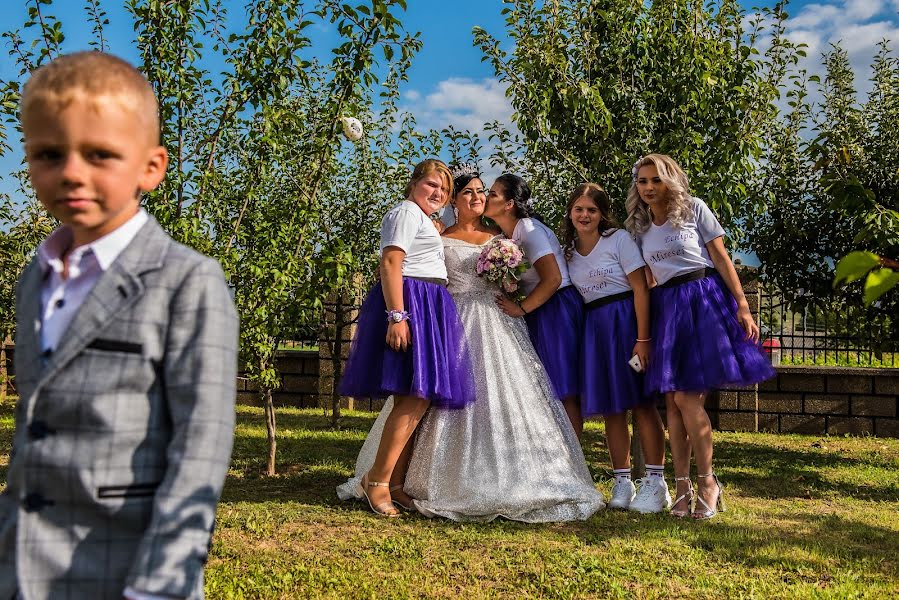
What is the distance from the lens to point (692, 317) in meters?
5.48

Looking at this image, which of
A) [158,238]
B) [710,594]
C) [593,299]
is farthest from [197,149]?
[158,238]

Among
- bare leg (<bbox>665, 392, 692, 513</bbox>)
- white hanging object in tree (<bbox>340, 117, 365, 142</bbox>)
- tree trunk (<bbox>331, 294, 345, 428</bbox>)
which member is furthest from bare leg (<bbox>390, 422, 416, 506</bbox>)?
tree trunk (<bbox>331, 294, 345, 428</bbox>)

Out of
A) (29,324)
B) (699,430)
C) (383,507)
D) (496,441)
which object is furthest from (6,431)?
(29,324)

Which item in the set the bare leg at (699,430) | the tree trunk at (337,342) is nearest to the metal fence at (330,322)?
the tree trunk at (337,342)

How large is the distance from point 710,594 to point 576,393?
2.14m

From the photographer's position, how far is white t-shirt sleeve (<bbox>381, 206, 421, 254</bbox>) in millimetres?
5363

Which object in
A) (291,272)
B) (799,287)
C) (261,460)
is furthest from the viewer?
(799,287)

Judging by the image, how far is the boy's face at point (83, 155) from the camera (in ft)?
4.77

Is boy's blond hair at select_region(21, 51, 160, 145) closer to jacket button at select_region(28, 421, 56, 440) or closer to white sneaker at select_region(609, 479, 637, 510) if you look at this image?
jacket button at select_region(28, 421, 56, 440)

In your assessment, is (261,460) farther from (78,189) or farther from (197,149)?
(78,189)

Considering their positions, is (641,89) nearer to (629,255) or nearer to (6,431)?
(629,255)

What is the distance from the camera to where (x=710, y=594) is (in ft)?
13.1

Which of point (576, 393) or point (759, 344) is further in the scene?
point (576, 393)

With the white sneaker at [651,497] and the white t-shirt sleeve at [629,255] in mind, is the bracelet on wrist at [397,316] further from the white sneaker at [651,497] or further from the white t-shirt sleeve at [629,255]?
the white sneaker at [651,497]
